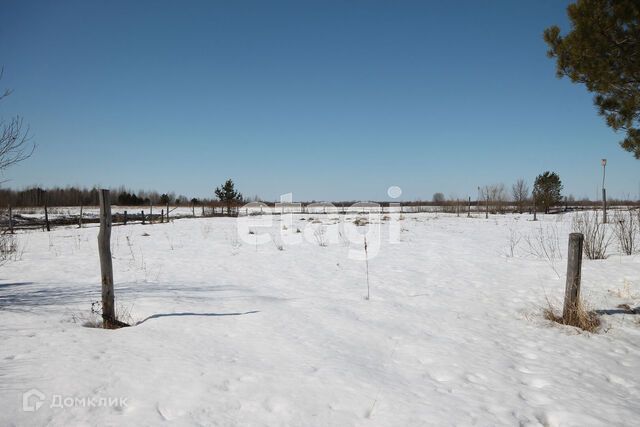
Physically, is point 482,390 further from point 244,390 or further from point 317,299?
point 317,299

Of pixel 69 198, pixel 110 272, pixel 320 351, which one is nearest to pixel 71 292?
pixel 110 272

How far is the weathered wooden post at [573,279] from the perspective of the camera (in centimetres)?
460

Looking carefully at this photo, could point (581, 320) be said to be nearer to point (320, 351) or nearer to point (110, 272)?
point (320, 351)

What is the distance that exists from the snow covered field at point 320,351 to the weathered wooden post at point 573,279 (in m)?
0.31

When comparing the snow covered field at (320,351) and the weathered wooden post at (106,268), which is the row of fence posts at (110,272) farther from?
the snow covered field at (320,351)

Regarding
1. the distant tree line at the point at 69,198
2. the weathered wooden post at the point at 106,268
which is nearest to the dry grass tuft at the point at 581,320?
Result: the weathered wooden post at the point at 106,268

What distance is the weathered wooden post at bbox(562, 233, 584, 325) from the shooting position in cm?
460

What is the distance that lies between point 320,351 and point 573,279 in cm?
367

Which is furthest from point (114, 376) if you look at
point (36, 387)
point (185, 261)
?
point (185, 261)

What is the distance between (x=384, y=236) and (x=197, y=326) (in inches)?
465

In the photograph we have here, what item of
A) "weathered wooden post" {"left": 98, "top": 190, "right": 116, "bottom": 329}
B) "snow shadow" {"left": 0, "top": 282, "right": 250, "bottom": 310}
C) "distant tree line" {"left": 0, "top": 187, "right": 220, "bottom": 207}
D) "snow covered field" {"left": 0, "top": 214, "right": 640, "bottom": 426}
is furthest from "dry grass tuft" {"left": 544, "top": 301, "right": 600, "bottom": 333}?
"distant tree line" {"left": 0, "top": 187, "right": 220, "bottom": 207}

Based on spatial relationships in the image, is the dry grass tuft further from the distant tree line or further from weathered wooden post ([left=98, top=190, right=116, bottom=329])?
the distant tree line

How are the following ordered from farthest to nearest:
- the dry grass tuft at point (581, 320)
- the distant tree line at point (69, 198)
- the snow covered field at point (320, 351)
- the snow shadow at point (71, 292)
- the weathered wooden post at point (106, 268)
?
the distant tree line at point (69, 198) < the snow shadow at point (71, 292) < the dry grass tuft at point (581, 320) < the weathered wooden post at point (106, 268) < the snow covered field at point (320, 351)

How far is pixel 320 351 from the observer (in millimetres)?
3801
